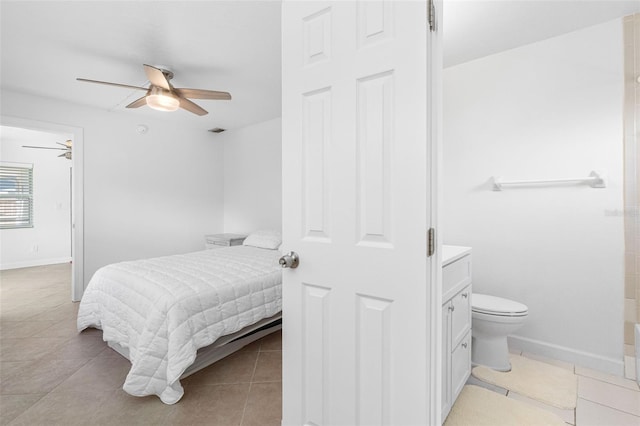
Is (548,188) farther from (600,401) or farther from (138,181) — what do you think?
(138,181)

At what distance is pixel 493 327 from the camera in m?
2.01

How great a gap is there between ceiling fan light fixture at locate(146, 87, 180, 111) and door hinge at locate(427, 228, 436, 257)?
2559mm

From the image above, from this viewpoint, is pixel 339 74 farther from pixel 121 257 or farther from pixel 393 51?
pixel 121 257

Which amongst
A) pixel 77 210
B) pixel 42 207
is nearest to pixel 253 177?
pixel 77 210

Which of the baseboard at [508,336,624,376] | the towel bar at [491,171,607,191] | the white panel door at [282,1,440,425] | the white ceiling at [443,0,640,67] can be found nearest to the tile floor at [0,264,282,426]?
the white panel door at [282,1,440,425]

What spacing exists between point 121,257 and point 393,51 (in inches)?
177

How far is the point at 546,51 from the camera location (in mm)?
2271

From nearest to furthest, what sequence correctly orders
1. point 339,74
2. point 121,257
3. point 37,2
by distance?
point 339,74 → point 37,2 → point 121,257

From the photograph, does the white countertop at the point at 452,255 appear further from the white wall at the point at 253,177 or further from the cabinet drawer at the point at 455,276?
the white wall at the point at 253,177

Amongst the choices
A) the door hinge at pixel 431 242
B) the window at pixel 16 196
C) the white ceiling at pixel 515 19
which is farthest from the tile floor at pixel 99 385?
the window at pixel 16 196

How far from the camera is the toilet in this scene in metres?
1.95

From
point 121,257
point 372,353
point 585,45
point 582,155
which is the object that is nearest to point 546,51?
point 585,45

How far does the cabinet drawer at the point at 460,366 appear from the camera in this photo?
162 centimetres

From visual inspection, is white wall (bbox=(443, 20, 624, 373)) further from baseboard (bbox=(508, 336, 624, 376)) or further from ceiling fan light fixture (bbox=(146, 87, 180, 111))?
ceiling fan light fixture (bbox=(146, 87, 180, 111))
